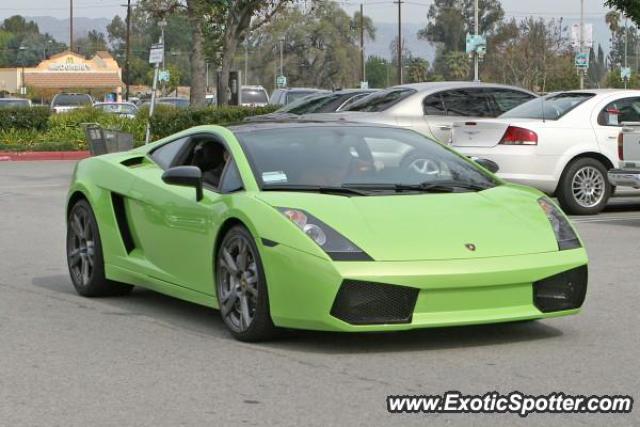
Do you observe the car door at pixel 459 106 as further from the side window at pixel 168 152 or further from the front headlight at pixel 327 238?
the front headlight at pixel 327 238

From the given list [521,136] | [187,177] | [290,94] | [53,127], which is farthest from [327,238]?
[53,127]

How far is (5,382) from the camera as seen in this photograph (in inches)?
255

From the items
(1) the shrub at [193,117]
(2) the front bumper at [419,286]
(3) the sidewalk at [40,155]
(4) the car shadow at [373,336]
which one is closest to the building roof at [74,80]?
(3) the sidewalk at [40,155]

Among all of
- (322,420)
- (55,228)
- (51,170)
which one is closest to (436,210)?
(322,420)

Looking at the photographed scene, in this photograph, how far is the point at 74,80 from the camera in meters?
106

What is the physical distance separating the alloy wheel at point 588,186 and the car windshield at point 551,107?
2.41 ft

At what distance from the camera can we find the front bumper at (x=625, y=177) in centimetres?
1393

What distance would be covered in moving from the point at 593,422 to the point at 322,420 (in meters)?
1.13

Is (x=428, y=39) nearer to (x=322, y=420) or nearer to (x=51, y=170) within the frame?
(x=51, y=170)

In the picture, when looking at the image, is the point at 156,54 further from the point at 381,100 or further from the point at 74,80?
the point at 74,80

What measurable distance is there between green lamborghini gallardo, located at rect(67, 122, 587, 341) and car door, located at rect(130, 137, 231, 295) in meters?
0.01

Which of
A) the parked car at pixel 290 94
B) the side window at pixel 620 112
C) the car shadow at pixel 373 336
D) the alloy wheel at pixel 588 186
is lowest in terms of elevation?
the car shadow at pixel 373 336

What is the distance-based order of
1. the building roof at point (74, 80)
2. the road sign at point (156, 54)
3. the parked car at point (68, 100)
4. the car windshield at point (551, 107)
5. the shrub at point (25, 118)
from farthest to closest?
the building roof at point (74, 80) → the parked car at point (68, 100) → the shrub at point (25, 118) → the road sign at point (156, 54) → the car windshield at point (551, 107)

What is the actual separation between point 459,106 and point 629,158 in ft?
15.0
